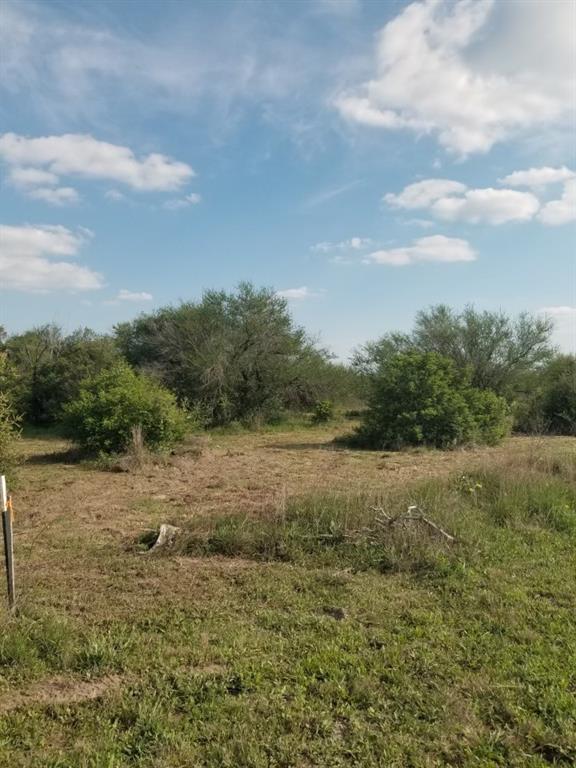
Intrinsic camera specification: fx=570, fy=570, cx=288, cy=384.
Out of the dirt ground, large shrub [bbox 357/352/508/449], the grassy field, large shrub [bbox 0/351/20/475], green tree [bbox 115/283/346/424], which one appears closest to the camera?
the grassy field

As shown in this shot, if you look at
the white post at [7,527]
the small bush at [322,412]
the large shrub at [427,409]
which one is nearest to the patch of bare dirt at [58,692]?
the white post at [7,527]

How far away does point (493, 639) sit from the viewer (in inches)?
148

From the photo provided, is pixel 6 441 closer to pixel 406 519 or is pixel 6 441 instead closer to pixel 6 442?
pixel 6 442

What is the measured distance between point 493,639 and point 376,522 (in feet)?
6.97

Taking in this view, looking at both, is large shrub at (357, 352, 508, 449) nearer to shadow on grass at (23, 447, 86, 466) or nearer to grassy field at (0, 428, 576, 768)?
shadow on grass at (23, 447, 86, 466)

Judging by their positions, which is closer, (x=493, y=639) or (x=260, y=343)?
(x=493, y=639)

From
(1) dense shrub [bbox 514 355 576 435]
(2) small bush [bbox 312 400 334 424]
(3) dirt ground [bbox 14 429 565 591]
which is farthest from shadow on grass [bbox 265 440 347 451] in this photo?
(1) dense shrub [bbox 514 355 576 435]

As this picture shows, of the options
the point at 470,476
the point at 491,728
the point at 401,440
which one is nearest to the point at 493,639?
the point at 491,728

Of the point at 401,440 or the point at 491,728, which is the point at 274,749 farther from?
the point at 401,440

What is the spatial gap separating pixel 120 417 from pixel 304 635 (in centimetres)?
1028

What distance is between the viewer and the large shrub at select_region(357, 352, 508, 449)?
16219 mm

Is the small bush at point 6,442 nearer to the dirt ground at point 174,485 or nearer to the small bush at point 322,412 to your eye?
the dirt ground at point 174,485

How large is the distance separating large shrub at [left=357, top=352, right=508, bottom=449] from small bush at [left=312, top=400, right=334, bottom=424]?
21.8ft

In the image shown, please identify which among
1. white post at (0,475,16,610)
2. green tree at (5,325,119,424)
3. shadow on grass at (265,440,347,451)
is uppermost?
green tree at (5,325,119,424)
